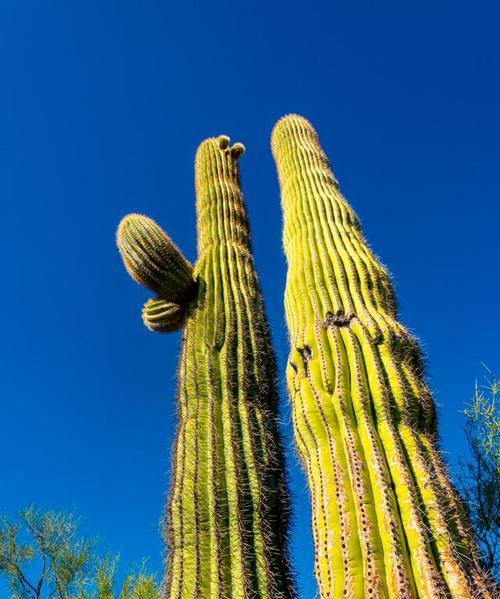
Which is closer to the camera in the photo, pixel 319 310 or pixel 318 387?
pixel 318 387

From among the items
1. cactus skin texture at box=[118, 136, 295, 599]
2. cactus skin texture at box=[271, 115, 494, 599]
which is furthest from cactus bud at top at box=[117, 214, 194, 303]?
cactus skin texture at box=[271, 115, 494, 599]

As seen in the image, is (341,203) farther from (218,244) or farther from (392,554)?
(392,554)

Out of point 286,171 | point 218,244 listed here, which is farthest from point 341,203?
point 218,244

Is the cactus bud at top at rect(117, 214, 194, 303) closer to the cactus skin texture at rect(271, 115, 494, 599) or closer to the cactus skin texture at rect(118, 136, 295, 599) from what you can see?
the cactus skin texture at rect(118, 136, 295, 599)

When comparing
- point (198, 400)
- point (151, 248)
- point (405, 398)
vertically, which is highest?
point (151, 248)

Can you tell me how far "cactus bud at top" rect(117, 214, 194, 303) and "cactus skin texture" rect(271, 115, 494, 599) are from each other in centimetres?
119

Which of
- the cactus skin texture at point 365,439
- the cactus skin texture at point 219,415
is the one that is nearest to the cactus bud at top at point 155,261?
the cactus skin texture at point 219,415

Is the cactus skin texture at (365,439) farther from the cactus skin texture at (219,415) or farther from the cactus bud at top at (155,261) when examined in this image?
the cactus bud at top at (155,261)

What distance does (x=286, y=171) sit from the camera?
17.5ft

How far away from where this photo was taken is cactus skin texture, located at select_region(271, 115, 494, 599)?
216cm

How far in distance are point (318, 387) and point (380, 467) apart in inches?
24.8

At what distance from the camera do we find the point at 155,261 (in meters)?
4.89

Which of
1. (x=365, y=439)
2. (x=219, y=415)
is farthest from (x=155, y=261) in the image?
(x=365, y=439)

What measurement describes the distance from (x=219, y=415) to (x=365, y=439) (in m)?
1.49
